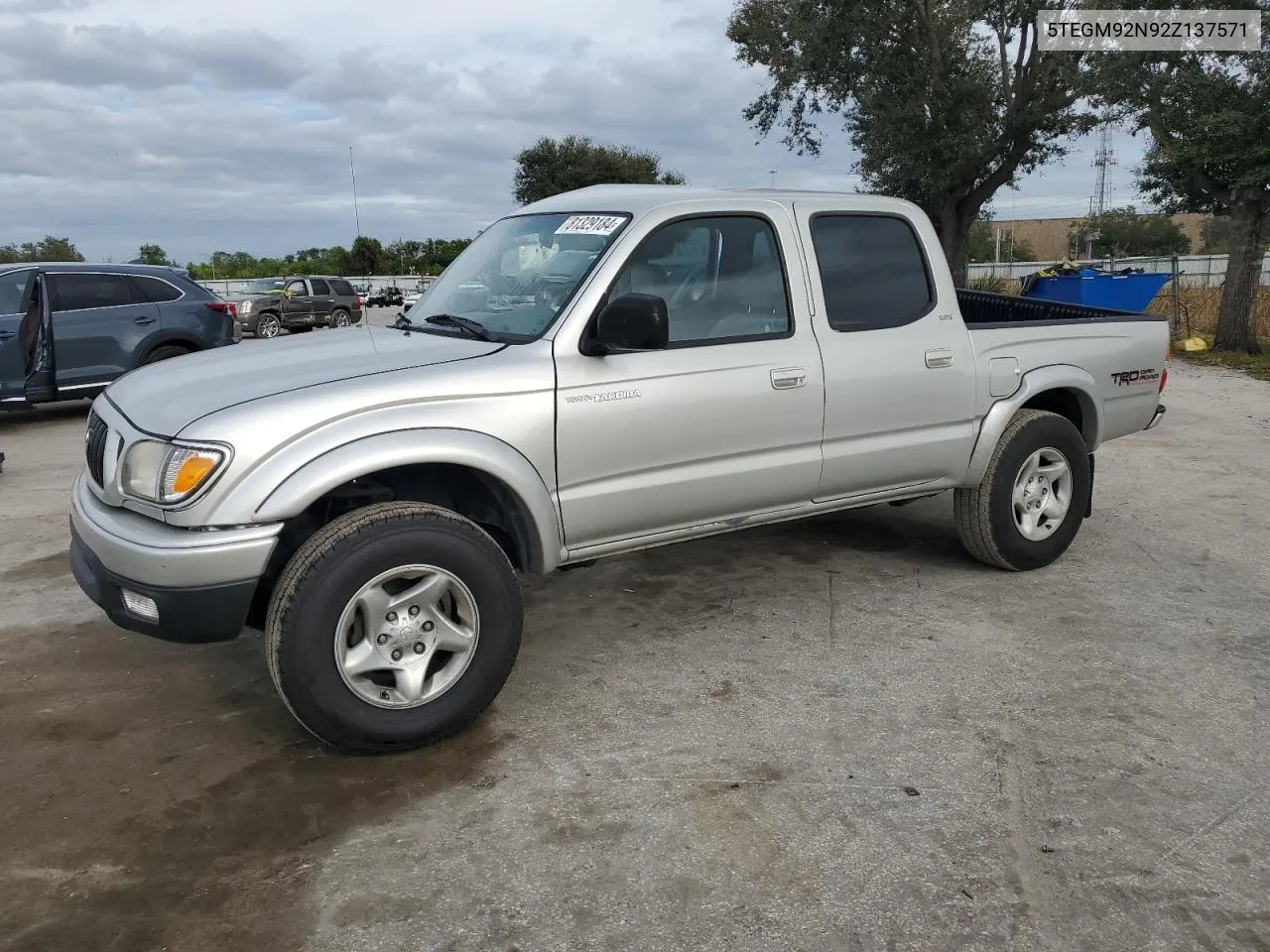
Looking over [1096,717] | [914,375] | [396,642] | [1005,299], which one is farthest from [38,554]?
[1005,299]

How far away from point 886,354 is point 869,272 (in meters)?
0.39

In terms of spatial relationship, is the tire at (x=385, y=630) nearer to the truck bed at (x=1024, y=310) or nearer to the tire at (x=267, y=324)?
the truck bed at (x=1024, y=310)

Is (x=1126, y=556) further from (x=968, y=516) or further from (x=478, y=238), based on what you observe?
(x=478, y=238)

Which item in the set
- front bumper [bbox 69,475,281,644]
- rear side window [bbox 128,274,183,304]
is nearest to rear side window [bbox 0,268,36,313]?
rear side window [bbox 128,274,183,304]

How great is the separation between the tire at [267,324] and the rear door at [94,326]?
14086 mm

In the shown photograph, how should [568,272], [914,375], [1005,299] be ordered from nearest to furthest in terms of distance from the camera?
[568,272]
[914,375]
[1005,299]

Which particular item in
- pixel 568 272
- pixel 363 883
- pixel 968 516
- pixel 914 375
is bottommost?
pixel 363 883

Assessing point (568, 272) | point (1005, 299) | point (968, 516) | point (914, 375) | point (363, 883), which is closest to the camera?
point (363, 883)

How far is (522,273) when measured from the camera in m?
4.18

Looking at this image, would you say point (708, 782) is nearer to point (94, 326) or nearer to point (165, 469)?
point (165, 469)

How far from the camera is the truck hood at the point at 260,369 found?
3326 mm

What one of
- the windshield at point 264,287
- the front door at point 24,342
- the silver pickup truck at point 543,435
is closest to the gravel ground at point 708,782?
the silver pickup truck at point 543,435

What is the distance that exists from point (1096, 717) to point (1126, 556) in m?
2.19

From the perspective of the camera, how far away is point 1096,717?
3.64 meters
